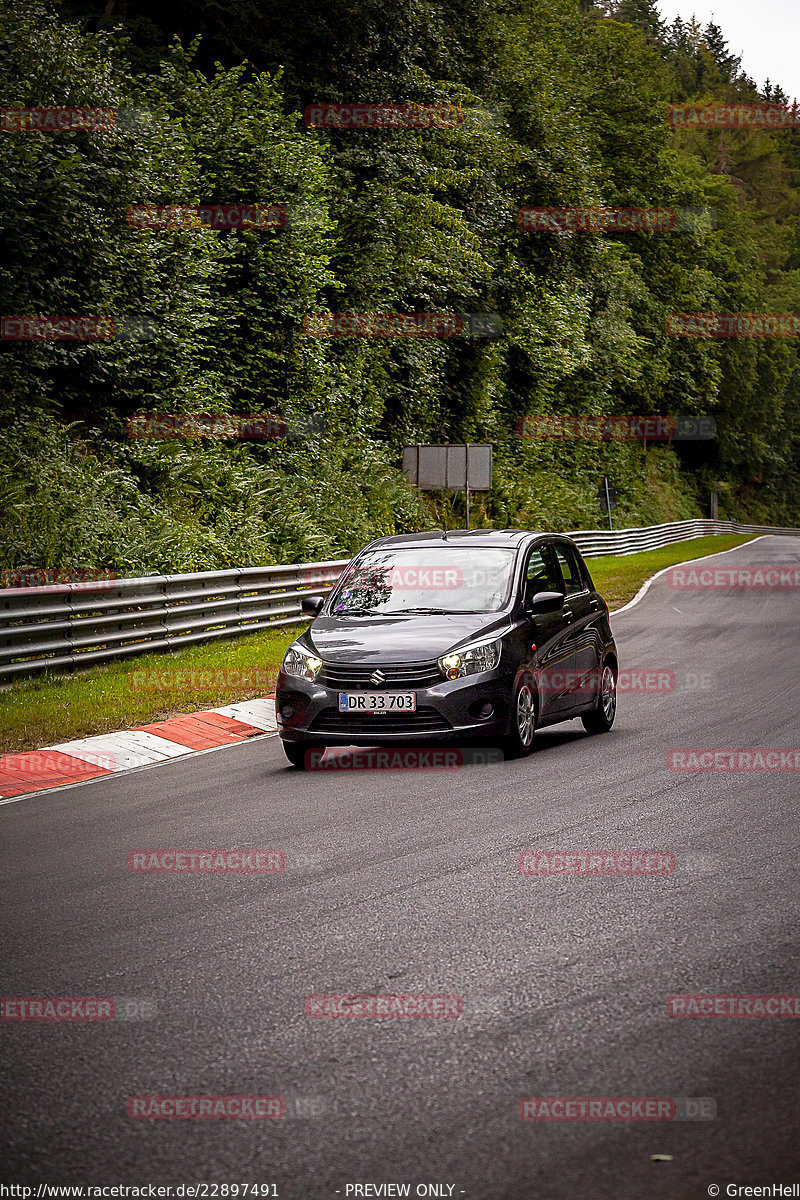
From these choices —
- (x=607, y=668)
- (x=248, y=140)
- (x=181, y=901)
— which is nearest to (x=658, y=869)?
(x=181, y=901)

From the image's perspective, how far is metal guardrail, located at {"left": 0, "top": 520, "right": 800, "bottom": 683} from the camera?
13070 millimetres

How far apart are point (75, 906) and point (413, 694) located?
13.8ft

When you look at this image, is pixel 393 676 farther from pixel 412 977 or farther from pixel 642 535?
pixel 642 535

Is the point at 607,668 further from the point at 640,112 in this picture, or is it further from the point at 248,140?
the point at 640,112

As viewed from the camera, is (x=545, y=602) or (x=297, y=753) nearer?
(x=297, y=753)

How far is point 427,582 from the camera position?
11.3m

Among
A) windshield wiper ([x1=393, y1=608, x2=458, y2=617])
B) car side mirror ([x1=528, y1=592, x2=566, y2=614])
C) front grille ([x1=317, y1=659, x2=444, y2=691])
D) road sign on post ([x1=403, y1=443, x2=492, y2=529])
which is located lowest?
front grille ([x1=317, y1=659, x2=444, y2=691])

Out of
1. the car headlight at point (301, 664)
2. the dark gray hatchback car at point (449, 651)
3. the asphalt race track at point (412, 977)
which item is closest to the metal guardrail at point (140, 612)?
the dark gray hatchback car at point (449, 651)

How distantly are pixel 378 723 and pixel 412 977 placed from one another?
16.8 feet

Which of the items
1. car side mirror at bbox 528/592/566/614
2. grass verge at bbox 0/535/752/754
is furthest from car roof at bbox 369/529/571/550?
grass verge at bbox 0/535/752/754

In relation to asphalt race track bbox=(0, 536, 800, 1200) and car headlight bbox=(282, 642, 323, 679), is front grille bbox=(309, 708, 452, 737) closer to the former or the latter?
car headlight bbox=(282, 642, 323, 679)

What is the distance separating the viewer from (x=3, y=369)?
71.4 feet

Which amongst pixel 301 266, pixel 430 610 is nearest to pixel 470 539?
pixel 430 610

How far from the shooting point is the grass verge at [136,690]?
11.3 meters
